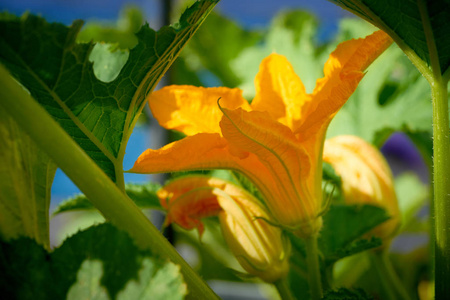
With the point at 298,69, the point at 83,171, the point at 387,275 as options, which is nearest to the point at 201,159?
the point at 83,171

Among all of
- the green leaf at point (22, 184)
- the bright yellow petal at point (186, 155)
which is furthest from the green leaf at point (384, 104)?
the green leaf at point (22, 184)

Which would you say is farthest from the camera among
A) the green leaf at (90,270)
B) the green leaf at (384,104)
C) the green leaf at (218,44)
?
the green leaf at (218,44)

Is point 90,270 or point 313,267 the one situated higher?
point 90,270

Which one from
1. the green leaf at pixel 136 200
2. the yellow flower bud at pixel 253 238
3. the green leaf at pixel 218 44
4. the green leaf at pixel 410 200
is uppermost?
the green leaf at pixel 218 44

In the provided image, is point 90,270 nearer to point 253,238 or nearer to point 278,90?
point 253,238

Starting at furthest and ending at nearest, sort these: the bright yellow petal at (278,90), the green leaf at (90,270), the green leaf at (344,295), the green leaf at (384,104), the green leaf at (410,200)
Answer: the green leaf at (410,200)
the green leaf at (384,104)
the bright yellow petal at (278,90)
the green leaf at (344,295)
the green leaf at (90,270)

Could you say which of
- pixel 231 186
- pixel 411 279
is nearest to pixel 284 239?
pixel 231 186

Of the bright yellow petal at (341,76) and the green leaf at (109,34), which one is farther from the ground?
the green leaf at (109,34)

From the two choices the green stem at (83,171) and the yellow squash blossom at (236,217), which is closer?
the green stem at (83,171)

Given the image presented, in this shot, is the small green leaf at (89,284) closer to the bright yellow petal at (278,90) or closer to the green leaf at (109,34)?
the bright yellow petal at (278,90)
